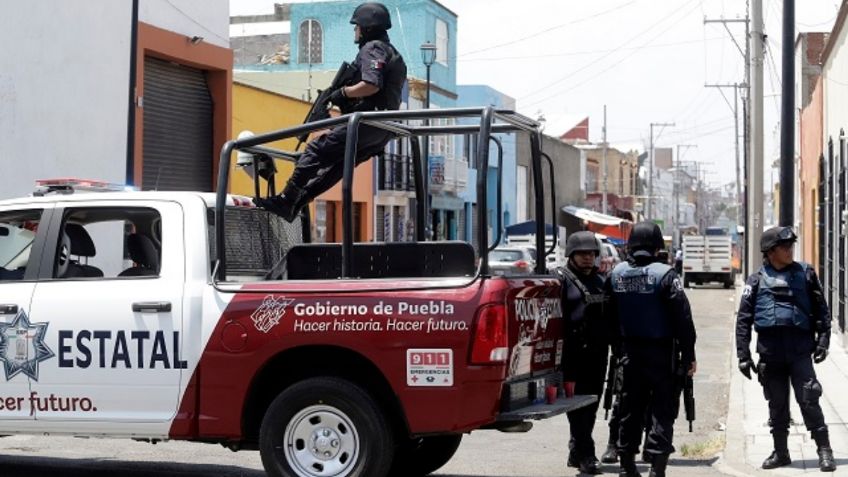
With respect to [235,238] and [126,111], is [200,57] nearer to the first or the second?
[126,111]

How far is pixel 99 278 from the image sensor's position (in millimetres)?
8180

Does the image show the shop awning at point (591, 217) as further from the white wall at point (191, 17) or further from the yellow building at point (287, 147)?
the white wall at point (191, 17)

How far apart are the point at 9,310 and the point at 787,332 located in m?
5.31

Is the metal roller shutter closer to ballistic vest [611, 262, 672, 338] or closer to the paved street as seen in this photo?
the paved street

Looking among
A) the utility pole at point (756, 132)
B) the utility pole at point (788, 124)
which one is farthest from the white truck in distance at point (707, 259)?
the utility pole at point (788, 124)

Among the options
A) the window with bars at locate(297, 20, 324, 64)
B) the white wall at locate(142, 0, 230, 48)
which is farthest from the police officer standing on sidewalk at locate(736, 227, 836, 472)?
the window with bars at locate(297, 20, 324, 64)

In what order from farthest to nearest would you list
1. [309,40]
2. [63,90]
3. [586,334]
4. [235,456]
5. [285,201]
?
[309,40] → [63,90] → [235,456] → [586,334] → [285,201]

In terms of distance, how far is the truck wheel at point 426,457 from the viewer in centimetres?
898

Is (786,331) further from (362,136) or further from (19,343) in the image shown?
(19,343)

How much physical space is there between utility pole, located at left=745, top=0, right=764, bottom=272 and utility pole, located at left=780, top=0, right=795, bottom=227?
7668mm

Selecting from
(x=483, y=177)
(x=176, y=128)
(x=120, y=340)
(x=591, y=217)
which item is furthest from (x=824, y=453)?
(x=591, y=217)

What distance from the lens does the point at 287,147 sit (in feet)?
88.0

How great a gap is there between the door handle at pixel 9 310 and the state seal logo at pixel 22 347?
0.03 metres

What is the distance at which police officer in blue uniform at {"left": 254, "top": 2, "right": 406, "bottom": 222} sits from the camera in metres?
8.58
